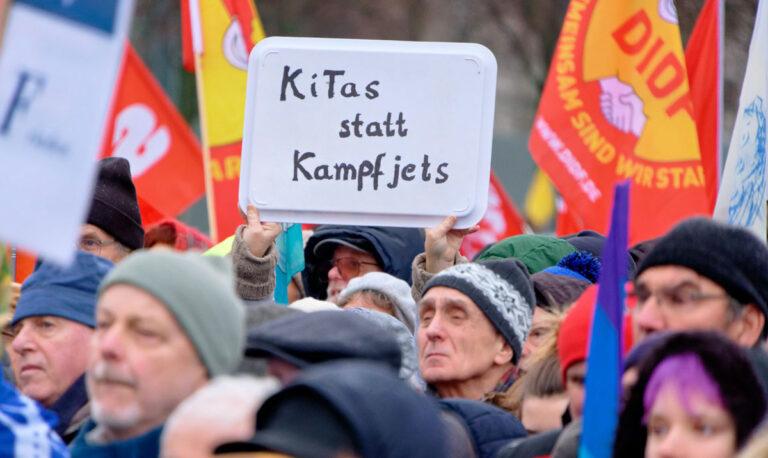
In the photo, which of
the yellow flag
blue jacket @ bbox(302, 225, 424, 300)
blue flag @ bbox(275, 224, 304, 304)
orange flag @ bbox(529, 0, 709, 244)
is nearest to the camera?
blue flag @ bbox(275, 224, 304, 304)

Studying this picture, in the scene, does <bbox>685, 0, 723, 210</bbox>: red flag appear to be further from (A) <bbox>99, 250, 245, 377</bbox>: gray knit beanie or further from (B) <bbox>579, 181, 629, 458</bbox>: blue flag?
(A) <bbox>99, 250, 245, 377</bbox>: gray knit beanie

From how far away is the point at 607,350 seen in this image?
369 centimetres

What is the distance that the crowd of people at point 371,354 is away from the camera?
11.0ft

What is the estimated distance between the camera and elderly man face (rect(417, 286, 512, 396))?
579 centimetres

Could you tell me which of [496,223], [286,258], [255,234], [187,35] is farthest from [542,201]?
[255,234]

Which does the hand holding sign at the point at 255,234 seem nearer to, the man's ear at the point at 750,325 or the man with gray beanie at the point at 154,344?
the man's ear at the point at 750,325

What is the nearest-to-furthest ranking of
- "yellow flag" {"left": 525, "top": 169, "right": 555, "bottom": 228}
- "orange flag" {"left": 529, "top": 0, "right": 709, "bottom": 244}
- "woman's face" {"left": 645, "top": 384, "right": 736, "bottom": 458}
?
"woman's face" {"left": 645, "top": 384, "right": 736, "bottom": 458} < "orange flag" {"left": 529, "top": 0, "right": 709, "bottom": 244} < "yellow flag" {"left": 525, "top": 169, "right": 555, "bottom": 228}

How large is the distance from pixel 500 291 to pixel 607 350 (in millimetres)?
2104

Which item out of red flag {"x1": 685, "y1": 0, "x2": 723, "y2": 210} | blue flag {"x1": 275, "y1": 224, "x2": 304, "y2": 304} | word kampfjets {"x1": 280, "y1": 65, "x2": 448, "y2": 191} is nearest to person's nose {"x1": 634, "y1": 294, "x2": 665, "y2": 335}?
word kampfjets {"x1": 280, "y1": 65, "x2": 448, "y2": 191}

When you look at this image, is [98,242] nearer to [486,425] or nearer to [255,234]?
[255,234]

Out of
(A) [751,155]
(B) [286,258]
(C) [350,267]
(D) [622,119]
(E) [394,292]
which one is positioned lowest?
(C) [350,267]

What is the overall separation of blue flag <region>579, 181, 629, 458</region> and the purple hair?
0.29ft

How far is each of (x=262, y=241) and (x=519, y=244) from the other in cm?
126

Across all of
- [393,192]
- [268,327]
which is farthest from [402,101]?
[268,327]
